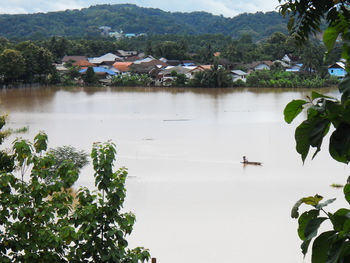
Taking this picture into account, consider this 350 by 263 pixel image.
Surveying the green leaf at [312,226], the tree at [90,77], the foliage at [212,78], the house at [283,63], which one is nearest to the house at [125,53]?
the tree at [90,77]

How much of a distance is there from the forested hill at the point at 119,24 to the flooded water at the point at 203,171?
1998 inches

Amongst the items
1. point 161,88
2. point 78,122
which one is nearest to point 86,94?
point 161,88

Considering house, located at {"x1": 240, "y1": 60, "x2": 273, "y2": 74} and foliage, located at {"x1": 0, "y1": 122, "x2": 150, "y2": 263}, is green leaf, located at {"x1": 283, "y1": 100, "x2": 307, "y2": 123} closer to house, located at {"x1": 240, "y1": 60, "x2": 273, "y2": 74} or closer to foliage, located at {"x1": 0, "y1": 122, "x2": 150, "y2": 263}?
foliage, located at {"x1": 0, "y1": 122, "x2": 150, "y2": 263}

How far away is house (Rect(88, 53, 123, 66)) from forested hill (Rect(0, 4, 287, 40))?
33685mm

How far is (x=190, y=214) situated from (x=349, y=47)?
4924 millimetres

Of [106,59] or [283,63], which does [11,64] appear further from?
[283,63]

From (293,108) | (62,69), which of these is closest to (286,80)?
(62,69)

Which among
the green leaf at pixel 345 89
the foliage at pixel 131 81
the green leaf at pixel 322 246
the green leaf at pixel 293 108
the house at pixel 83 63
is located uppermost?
the green leaf at pixel 345 89

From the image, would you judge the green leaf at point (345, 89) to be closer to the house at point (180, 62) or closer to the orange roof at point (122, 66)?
the orange roof at point (122, 66)

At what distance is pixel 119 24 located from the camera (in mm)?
82500

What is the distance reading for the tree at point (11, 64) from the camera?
758 inches

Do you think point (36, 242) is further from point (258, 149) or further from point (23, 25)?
point (23, 25)

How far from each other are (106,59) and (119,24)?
176ft

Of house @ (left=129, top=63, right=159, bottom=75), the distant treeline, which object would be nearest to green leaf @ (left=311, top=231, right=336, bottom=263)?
the distant treeline
